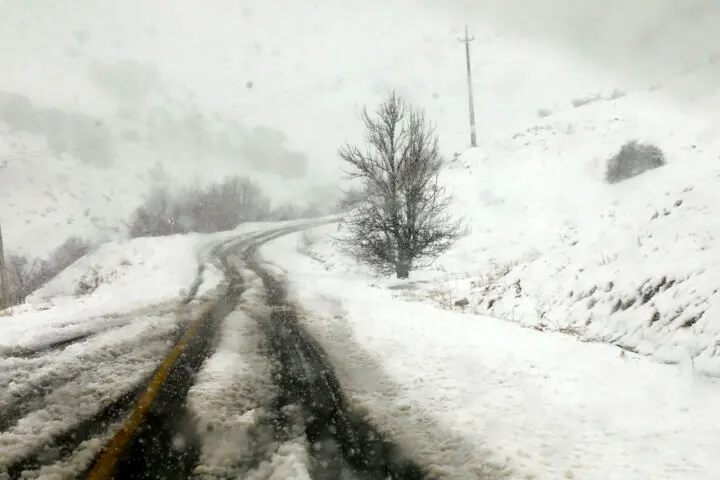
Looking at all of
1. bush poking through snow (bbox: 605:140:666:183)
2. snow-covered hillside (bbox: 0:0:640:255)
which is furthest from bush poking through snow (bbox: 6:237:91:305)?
bush poking through snow (bbox: 605:140:666:183)

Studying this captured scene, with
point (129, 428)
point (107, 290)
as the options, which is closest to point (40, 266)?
point (107, 290)

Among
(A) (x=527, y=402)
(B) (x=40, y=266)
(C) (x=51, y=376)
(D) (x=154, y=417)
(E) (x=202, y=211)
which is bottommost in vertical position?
(A) (x=527, y=402)

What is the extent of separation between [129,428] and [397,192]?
1244 centimetres

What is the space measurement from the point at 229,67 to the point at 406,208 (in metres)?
78.0

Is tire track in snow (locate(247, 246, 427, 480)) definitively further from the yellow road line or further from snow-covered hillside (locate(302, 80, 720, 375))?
snow-covered hillside (locate(302, 80, 720, 375))

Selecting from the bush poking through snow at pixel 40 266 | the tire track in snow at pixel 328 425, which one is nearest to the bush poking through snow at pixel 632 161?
the tire track in snow at pixel 328 425

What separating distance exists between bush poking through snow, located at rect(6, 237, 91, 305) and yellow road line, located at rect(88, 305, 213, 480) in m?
22.0

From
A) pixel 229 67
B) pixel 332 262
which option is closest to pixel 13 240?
pixel 332 262

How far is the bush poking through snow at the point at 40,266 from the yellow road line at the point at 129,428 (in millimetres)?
21991

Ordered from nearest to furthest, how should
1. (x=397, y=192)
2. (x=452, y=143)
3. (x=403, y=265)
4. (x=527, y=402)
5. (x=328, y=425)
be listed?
1. (x=328, y=425)
2. (x=527, y=402)
3. (x=397, y=192)
4. (x=403, y=265)
5. (x=452, y=143)

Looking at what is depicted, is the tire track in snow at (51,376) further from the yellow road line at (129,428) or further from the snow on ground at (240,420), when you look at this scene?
the snow on ground at (240,420)

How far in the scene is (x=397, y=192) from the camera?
51.8 ft

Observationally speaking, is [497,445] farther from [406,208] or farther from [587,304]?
[406,208]

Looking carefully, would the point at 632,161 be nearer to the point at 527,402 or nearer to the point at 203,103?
the point at 527,402
